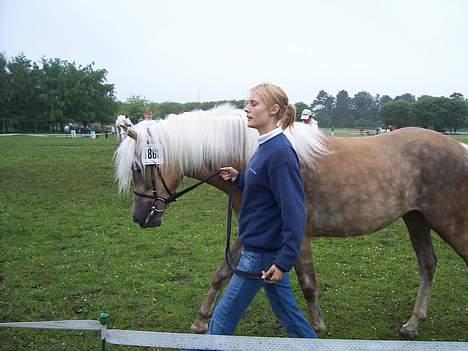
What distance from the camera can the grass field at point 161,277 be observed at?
15.4ft

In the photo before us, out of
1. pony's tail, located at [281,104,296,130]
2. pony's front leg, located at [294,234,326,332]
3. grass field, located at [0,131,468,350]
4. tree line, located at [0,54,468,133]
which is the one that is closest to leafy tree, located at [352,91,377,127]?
tree line, located at [0,54,468,133]

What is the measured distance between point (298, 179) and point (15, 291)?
4.26m

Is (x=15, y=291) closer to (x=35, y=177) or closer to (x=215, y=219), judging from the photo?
(x=215, y=219)

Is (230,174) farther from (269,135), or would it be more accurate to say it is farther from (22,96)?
(22,96)

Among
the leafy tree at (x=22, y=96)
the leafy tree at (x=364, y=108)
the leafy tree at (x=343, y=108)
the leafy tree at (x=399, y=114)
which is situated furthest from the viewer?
the leafy tree at (x=343, y=108)

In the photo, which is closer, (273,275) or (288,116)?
(273,275)

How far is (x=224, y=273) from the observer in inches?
175

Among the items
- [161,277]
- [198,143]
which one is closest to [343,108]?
[161,277]

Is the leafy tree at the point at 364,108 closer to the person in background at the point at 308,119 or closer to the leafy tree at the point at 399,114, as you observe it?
the leafy tree at the point at 399,114

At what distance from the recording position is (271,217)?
264cm

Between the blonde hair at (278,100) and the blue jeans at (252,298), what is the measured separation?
81 centimetres

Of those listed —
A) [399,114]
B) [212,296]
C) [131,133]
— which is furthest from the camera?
[399,114]

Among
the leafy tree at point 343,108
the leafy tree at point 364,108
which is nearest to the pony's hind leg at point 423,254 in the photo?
the leafy tree at point 364,108

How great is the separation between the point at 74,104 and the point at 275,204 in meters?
84.1
